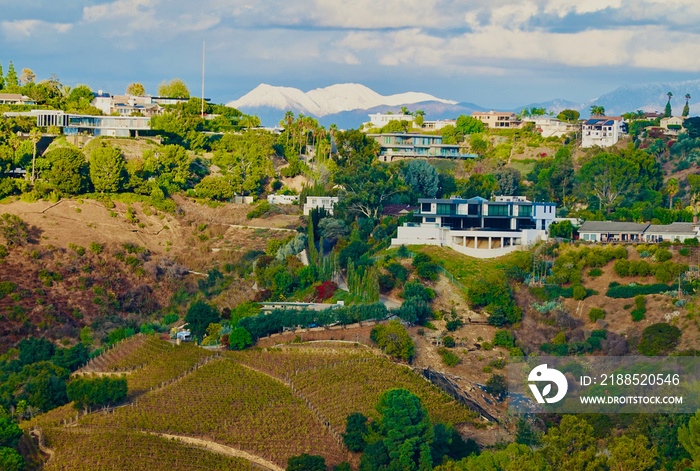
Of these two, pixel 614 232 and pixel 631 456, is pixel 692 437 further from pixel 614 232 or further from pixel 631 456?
pixel 614 232

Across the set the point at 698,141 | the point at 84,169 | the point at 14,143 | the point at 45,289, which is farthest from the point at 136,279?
the point at 698,141

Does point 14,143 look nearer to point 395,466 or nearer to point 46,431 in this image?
point 46,431

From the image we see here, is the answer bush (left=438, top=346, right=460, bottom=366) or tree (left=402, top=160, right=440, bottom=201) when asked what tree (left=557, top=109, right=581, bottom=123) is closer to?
tree (left=402, top=160, right=440, bottom=201)

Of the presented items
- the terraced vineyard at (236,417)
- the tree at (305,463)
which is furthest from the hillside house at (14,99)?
the tree at (305,463)

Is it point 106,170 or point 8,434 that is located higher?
point 106,170

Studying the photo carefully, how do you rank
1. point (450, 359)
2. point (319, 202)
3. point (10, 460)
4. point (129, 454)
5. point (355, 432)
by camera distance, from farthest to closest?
point (319, 202), point (450, 359), point (355, 432), point (129, 454), point (10, 460)

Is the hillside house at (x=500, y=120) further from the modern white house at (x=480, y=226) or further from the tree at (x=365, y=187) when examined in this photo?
the modern white house at (x=480, y=226)
